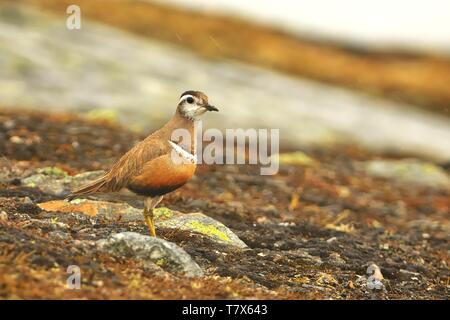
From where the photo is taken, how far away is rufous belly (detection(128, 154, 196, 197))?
974 cm

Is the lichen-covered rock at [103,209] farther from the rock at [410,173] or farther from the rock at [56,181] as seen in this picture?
the rock at [410,173]

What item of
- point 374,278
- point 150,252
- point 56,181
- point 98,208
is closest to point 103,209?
point 98,208

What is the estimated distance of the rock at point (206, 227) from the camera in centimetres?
1097

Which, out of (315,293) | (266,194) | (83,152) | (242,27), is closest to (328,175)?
(266,194)

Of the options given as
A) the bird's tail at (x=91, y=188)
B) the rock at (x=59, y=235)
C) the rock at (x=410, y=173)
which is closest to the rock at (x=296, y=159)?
the rock at (x=410, y=173)

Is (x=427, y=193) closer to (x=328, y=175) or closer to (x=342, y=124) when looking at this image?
(x=328, y=175)

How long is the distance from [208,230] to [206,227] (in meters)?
0.09

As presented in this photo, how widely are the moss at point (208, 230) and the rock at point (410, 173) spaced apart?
12.8m

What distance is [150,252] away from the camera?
30.1 ft

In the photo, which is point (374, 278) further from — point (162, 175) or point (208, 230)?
point (162, 175)

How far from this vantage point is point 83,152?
16922mm

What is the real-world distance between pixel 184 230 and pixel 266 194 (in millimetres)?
6133

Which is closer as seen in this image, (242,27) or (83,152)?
(83,152)
